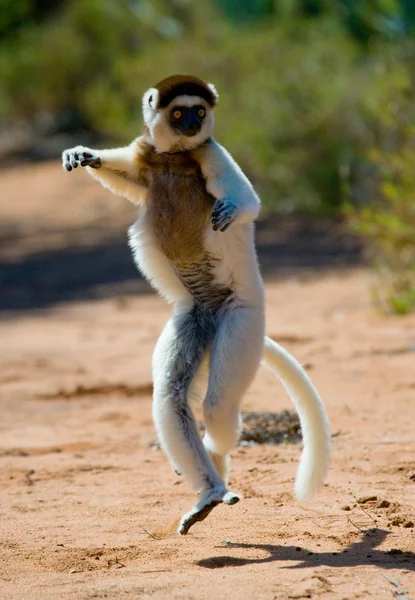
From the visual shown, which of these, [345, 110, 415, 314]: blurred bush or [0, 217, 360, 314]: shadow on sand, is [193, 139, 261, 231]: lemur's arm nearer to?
[345, 110, 415, 314]: blurred bush

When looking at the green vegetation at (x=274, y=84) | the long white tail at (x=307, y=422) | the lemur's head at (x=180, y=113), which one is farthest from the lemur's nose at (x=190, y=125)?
the green vegetation at (x=274, y=84)

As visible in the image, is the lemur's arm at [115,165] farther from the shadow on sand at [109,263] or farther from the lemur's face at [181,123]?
the shadow on sand at [109,263]

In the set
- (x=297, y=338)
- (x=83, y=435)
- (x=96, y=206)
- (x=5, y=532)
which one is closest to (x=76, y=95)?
(x=96, y=206)

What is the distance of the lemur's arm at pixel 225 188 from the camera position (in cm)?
394

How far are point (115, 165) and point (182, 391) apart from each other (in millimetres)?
1091

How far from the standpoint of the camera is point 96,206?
19.3 m

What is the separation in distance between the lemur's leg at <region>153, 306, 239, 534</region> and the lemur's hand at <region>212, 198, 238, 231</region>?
1.75ft

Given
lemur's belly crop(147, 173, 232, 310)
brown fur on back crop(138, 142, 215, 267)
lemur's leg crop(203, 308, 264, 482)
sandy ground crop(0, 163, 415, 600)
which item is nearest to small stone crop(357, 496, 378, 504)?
sandy ground crop(0, 163, 415, 600)


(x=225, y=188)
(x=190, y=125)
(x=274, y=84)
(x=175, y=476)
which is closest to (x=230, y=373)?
(x=225, y=188)

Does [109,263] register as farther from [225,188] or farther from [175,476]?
[225,188]

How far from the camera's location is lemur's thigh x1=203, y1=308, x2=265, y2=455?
4.00 m

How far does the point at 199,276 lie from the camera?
4.40 m

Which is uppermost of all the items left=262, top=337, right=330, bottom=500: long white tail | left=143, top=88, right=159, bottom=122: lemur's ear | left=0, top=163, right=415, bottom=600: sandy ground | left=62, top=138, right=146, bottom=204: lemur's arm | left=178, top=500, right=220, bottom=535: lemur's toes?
left=143, top=88, right=159, bottom=122: lemur's ear

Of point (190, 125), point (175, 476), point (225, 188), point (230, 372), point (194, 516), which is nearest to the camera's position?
point (194, 516)
